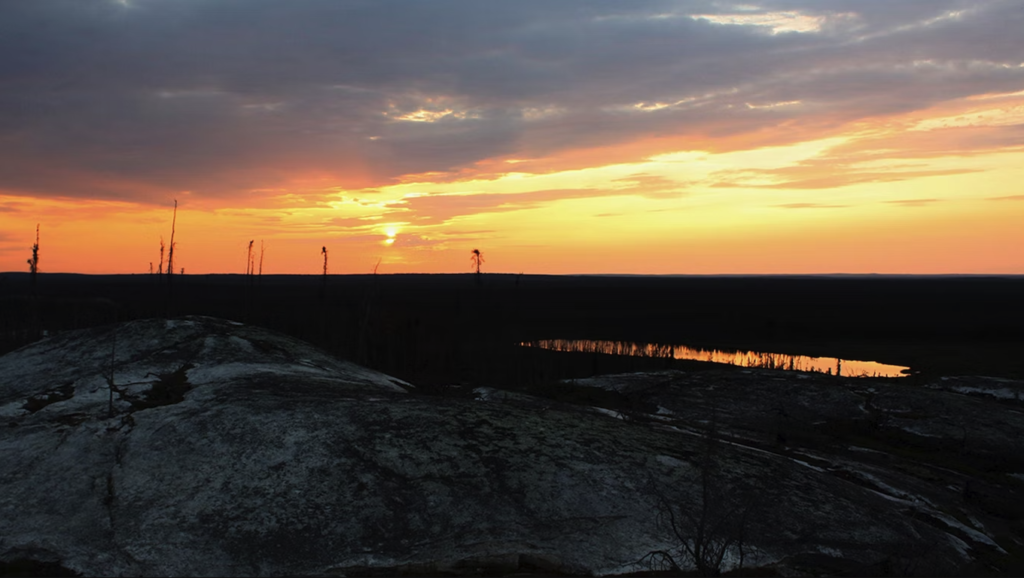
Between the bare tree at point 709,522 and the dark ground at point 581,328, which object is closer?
the bare tree at point 709,522

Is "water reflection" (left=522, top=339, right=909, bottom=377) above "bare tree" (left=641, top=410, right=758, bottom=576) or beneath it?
above

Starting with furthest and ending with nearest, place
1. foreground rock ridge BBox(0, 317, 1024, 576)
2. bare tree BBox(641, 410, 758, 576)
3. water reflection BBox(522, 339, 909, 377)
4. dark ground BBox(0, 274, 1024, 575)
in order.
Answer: water reflection BBox(522, 339, 909, 377), dark ground BBox(0, 274, 1024, 575), foreground rock ridge BBox(0, 317, 1024, 576), bare tree BBox(641, 410, 758, 576)

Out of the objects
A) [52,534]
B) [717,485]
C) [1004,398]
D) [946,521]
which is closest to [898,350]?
[1004,398]

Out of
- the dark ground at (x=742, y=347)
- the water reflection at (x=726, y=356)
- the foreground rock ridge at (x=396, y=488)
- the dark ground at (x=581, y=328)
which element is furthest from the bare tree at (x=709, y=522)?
the water reflection at (x=726, y=356)

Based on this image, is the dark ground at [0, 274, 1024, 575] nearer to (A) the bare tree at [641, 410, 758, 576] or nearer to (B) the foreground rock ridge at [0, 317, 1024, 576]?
(B) the foreground rock ridge at [0, 317, 1024, 576]

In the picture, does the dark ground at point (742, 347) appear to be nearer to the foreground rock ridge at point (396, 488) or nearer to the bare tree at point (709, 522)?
the foreground rock ridge at point (396, 488)

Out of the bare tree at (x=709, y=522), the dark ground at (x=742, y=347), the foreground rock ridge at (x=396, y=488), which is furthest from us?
the dark ground at (x=742, y=347)

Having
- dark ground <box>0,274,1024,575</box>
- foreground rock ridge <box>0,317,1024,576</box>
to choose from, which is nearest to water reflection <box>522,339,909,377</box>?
dark ground <box>0,274,1024,575</box>
